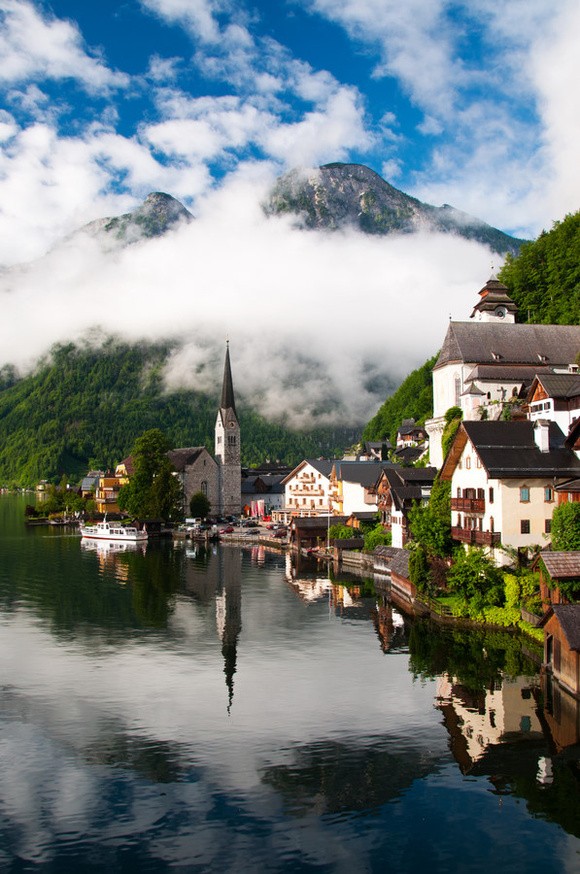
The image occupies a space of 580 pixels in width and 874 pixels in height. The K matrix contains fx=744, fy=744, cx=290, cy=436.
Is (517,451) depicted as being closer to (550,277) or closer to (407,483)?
(407,483)

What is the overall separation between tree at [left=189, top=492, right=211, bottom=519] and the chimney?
292ft

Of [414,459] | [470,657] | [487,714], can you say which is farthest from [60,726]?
[414,459]

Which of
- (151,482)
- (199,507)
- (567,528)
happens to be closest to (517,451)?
(567,528)

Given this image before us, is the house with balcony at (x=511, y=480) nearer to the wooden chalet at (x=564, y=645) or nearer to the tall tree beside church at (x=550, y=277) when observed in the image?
the wooden chalet at (x=564, y=645)

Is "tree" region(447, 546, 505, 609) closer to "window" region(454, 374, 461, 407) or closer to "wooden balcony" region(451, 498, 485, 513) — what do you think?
"wooden balcony" region(451, 498, 485, 513)

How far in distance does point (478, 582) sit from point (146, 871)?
1050 inches

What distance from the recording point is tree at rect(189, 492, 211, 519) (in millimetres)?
126375

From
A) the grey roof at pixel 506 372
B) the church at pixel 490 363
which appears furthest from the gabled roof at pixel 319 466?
the grey roof at pixel 506 372

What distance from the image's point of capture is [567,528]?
35.5m

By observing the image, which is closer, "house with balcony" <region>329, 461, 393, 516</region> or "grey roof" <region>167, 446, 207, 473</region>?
"house with balcony" <region>329, 461, 393, 516</region>

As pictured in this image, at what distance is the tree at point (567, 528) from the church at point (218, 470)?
98851 millimetres

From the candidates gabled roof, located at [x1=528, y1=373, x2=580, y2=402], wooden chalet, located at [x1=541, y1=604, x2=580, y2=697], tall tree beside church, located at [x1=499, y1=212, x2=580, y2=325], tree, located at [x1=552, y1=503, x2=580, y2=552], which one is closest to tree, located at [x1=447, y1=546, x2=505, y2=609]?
tree, located at [x1=552, y1=503, x2=580, y2=552]

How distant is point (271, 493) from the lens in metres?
143

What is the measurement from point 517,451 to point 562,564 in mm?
11102
